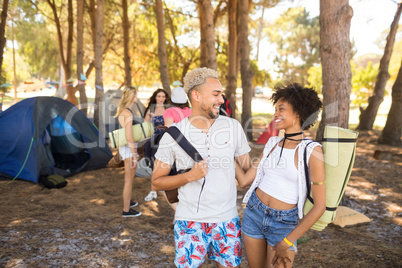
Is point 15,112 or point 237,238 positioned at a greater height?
point 15,112

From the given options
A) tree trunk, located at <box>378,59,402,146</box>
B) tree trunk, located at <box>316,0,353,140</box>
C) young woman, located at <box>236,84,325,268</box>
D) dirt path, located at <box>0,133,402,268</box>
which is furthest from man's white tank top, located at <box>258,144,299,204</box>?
tree trunk, located at <box>378,59,402,146</box>

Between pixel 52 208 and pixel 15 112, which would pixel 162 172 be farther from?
pixel 15 112

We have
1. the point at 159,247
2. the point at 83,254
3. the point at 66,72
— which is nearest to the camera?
the point at 83,254

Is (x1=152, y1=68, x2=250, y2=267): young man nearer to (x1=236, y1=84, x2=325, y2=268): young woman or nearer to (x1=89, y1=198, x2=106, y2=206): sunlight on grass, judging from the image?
(x1=236, y1=84, x2=325, y2=268): young woman

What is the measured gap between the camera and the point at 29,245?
3574 millimetres

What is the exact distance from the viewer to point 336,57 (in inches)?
167

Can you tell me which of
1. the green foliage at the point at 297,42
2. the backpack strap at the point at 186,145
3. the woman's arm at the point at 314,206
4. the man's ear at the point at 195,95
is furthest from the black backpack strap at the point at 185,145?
the green foliage at the point at 297,42

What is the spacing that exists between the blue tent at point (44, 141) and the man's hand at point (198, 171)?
529 cm

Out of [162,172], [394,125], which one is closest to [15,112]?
[162,172]

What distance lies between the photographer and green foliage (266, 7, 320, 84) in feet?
135

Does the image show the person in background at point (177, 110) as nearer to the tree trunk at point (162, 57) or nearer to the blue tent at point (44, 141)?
the blue tent at point (44, 141)

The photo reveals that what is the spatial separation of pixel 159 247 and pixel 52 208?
2.31 metres

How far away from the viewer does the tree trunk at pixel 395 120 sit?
374 inches

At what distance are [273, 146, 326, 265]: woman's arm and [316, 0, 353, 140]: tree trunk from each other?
8.97 feet
